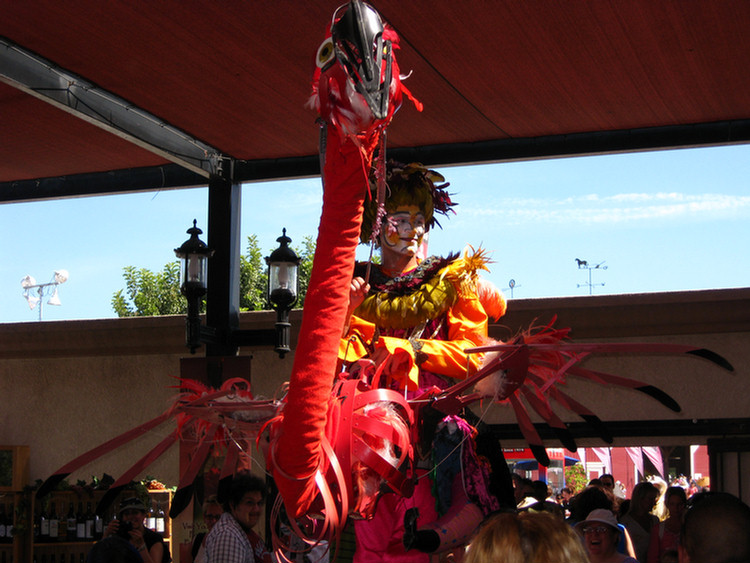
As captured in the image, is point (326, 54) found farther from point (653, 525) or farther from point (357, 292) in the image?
point (653, 525)

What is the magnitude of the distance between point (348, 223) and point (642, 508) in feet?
13.3

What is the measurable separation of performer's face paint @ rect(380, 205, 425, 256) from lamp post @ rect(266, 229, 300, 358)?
266 cm

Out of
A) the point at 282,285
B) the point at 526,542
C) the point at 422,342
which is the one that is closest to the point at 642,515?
the point at 282,285

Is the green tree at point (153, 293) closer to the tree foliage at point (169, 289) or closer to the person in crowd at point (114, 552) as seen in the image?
the tree foliage at point (169, 289)

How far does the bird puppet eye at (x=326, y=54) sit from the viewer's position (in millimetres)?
2223

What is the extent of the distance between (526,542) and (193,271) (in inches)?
174

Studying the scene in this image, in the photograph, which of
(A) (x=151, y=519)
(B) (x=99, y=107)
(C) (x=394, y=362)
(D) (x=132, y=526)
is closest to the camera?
(C) (x=394, y=362)

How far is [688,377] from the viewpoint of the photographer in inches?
256

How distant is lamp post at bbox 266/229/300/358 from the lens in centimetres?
583

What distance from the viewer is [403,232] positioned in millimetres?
3230

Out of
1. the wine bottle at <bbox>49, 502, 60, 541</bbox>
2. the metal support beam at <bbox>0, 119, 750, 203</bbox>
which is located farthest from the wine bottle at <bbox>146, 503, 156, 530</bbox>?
the metal support beam at <bbox>0, 119, 750, 203</bbox>

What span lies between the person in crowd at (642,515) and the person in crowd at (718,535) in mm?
3015

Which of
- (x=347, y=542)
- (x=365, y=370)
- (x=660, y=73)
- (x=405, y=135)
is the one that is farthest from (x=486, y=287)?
(x=405, y=135)

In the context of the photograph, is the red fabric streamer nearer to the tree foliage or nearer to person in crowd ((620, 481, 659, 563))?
person in crowd ((620, 481, 659, 563))
